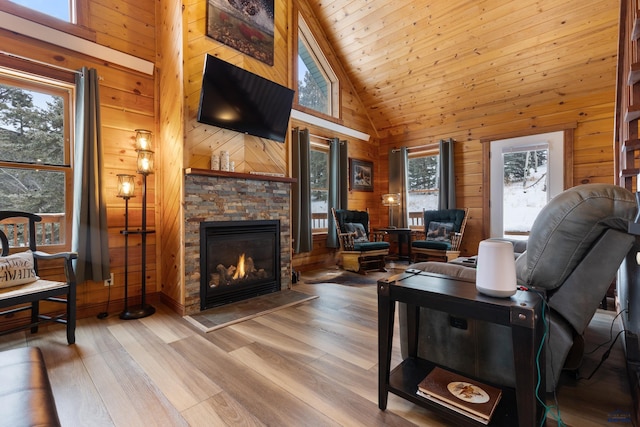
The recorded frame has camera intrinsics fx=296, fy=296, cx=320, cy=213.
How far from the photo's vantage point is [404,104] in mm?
5559

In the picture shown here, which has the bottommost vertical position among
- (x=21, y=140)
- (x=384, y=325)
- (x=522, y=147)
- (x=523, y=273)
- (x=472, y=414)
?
(x=472, y=414)

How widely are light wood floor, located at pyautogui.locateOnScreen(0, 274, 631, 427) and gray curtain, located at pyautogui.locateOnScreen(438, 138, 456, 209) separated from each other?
2932 millimetres

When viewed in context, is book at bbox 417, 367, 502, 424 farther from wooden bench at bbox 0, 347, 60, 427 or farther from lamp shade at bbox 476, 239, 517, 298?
wooden bench at bbox 0, 347, 60, 427

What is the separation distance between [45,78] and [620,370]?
4815 millimetres

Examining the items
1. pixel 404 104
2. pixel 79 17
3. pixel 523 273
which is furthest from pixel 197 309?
pixel 404 104

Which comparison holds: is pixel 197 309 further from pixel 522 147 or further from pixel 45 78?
pixel 522 147

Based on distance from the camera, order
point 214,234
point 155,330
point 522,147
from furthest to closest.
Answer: point 522,147 < point 214,234 < point 155,330

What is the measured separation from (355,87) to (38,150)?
16.0ft

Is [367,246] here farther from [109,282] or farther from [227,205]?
[109,282]

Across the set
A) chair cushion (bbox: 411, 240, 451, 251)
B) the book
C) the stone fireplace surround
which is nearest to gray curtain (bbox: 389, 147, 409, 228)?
chair cushion (bbox: 411, 240, 451, 251)

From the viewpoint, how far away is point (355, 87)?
5.79 metres

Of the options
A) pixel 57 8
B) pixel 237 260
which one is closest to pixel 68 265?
pixel 237 260

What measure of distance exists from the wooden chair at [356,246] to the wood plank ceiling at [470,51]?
8.03 feet

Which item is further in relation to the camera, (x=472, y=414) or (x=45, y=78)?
(x=45, y=78)
